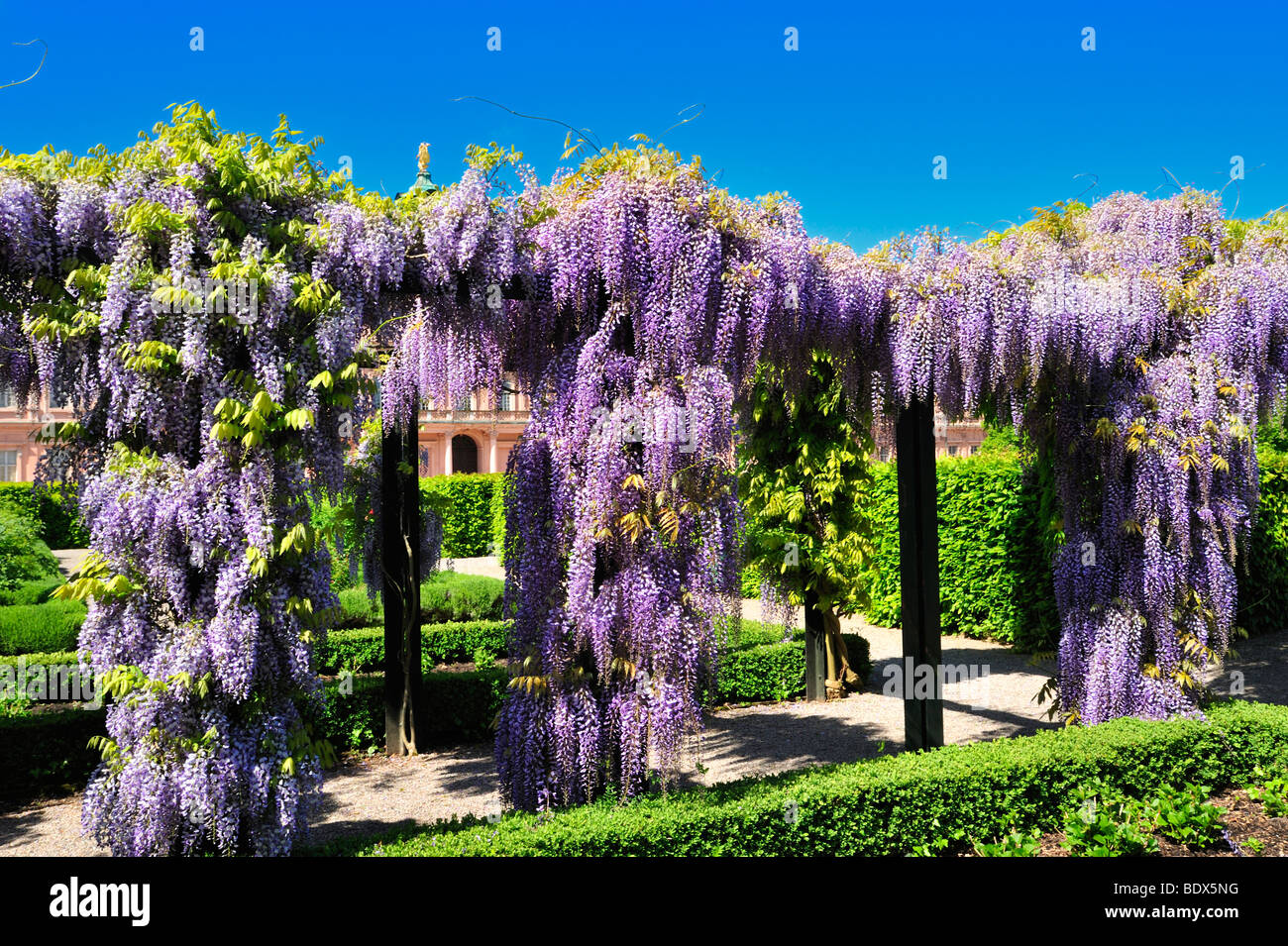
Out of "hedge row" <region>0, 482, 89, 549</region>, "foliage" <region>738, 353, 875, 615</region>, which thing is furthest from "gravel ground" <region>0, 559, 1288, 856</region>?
"hedge row" <region>0, 482, 89, 549</region>

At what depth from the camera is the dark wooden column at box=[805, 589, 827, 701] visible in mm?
8992

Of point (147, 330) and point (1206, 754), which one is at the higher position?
point (147, 330)

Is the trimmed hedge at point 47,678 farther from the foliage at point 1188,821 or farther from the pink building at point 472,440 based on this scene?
the pink building at point 472,440

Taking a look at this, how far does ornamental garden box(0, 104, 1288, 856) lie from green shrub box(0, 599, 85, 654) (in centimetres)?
315

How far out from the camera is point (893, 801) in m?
4.65

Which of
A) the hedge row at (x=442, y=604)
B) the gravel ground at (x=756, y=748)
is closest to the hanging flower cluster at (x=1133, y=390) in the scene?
the gravel ground at (x=756, y=748)

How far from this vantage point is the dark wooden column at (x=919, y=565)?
19.1 feet

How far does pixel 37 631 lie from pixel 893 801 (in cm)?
876

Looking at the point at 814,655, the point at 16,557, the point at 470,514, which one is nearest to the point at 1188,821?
the point at 814,655

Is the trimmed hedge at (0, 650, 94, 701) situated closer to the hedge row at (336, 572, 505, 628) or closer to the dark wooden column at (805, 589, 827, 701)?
the hedge row at (336, 572, 505, 628)
